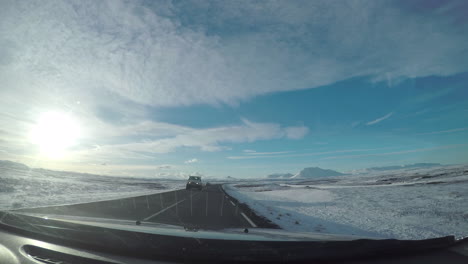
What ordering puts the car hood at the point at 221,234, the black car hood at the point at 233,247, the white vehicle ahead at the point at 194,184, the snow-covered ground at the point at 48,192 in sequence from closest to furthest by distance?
the black car hood at the point at 233,247 < the car hood at the point at 221,234 < the snow-covered ground at the point at 48,192 < the white vehicle ahead at the point at 194,184

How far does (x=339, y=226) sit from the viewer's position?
29.5 ft

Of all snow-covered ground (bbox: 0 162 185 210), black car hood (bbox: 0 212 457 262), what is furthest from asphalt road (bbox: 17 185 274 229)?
snow-covered ground (bbox: 0 162 185 210)

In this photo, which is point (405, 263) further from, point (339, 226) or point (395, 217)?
point (395, 217)

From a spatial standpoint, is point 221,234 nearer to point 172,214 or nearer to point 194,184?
point 172,214

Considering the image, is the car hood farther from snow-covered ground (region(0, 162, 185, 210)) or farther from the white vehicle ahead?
the white vehicle ahead

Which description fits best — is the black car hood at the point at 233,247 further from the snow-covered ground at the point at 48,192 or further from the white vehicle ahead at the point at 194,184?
the white vehicle ahead at the point at 194,184

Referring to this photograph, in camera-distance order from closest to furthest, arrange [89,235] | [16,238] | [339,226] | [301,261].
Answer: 1. [301,261]
2. [89,235]
3. [16,238]
4. [339,226]

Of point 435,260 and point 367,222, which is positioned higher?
point 435,260

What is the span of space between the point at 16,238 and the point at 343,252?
3314 mm

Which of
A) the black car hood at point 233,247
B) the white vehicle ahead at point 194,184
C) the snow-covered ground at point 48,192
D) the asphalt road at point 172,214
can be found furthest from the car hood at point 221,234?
the white vehicle ahead at point 194,184

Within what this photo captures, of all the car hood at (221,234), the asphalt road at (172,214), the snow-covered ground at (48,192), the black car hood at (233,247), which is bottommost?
the snow-covered ground at (48,192)

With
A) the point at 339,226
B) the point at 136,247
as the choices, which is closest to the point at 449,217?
the point at 339,226

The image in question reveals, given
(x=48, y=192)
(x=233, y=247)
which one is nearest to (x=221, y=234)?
(x=233, y=247)

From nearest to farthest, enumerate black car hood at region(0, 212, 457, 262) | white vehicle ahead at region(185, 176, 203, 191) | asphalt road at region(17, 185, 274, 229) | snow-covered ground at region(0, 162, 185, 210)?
black car hood at region(0, 212, 457, 262), asphalt road at region(17, 185, 274, 229), snow-covered ground at region(0, 162, 185, 210), white vehicle ahead at region(185, 176, 203, 191)
